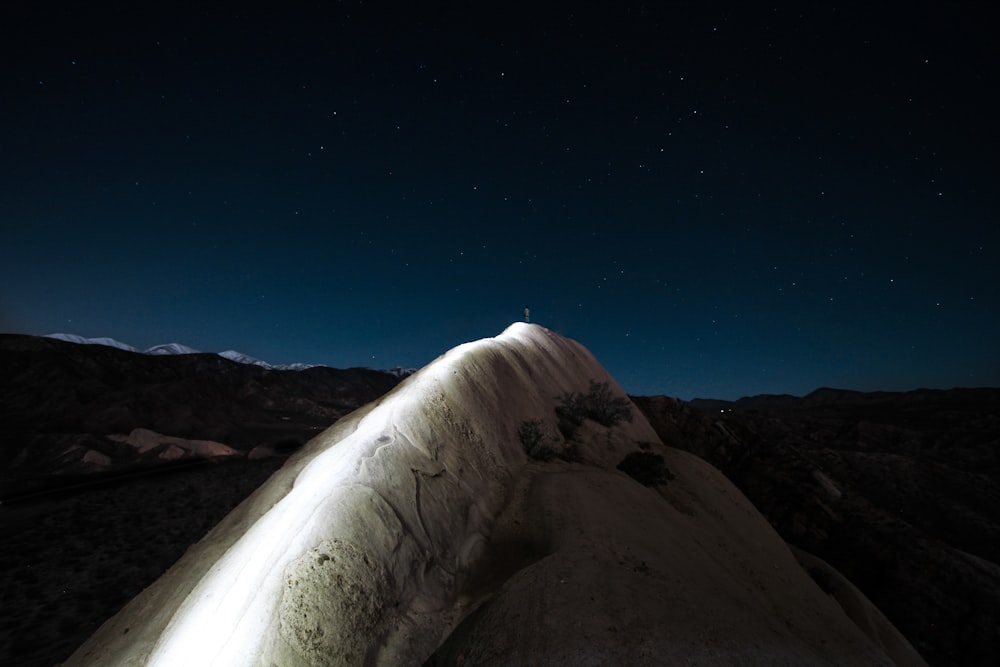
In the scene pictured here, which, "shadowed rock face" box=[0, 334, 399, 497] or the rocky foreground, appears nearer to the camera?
the rocky foreground

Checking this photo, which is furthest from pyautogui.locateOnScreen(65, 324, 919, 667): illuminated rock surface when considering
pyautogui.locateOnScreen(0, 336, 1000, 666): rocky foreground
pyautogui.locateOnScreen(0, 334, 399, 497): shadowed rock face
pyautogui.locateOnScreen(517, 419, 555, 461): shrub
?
pyautogui.locateOnScreen(0, 334, 399, 497): shadowed rock face

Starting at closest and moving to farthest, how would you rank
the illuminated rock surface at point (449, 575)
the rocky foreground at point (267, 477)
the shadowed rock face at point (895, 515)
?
1. the illuminated rock surface at point (449, 575)
2. the rocky foreground at point (267, 477)
3. the shadowed rock face at point (895, 515)

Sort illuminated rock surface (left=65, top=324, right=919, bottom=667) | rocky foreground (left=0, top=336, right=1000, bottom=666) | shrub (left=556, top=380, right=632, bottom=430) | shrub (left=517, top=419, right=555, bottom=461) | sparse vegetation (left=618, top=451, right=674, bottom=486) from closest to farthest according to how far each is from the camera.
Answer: illuminated rock surface (left=65, top=324, right=919, bottom=667), rocky foreground (left=0, top=336, right=1000, bottom=666), shrub (left=517, top=419, right=555, bottom=461), sparse vegetation (left=618, top=451, right=674, bottom=486), shrub (left=556, top=380, right=632, bottom=430)

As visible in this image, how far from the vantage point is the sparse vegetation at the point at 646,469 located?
33.4 feet

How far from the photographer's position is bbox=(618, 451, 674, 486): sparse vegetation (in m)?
10.2

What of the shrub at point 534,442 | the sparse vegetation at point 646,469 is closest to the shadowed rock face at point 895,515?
the sparse vegetation at point 646,469

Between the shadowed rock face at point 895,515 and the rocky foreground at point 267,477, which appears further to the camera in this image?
the shadowed rock face at point 895,515

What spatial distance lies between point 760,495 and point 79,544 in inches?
1038

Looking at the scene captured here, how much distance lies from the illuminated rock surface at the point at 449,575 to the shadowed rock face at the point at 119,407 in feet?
77.6

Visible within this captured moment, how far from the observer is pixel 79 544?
1188cm

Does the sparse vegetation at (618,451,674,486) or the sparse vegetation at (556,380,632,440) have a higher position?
the sparse vegetation at (556,380,632,440)

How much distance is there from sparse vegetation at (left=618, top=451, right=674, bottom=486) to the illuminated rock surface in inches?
68.5

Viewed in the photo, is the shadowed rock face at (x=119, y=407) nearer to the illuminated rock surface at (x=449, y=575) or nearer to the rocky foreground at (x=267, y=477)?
the rocky foreground at (x=267, y=477)

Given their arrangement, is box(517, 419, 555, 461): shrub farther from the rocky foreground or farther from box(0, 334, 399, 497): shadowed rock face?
box(0, 334, 399, 497): shadowed rock face
